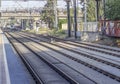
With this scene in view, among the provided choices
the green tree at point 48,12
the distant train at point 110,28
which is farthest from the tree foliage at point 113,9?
the green tree at point 48,12

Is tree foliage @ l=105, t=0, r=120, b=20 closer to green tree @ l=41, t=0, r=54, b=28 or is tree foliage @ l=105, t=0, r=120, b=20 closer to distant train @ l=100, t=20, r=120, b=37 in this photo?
distant train @ l=100, t=20, r=120, b=37

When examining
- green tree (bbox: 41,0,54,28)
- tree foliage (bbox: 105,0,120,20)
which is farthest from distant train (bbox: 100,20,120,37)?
green tree (bbox: 41,0,54,28)

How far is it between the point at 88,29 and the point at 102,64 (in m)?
39.3

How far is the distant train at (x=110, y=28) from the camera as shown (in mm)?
49866

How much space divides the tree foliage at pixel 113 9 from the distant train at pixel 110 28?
0.71 metres

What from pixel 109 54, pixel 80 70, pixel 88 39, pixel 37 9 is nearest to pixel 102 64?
pixel 80 70

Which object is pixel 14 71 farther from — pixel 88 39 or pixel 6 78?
pixel 88 39

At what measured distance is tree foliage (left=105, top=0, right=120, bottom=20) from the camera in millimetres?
50250

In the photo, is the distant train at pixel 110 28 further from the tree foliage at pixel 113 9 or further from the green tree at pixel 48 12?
the green tree at pixel 48 12

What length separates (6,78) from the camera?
797 inches

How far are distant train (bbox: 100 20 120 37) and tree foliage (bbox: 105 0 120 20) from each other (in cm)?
71

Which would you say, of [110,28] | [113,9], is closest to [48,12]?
[110,28]

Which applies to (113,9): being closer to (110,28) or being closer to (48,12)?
(110,28)

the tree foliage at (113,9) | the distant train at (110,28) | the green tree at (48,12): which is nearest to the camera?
the distant train at (110,28)
